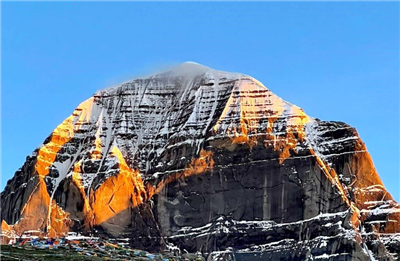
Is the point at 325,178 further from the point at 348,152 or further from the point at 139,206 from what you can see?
the point at 139,206

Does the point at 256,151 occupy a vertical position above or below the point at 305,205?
above

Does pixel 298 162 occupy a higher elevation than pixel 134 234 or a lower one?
higher

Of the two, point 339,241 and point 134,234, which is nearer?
point 339,241

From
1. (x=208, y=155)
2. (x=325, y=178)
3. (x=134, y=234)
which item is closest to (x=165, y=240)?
(x=134, y=234)

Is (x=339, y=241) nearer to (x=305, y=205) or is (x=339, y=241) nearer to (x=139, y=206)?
(x=305, y=205)

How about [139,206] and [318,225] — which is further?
[139,206]

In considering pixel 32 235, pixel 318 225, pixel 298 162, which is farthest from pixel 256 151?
pixel 32 235

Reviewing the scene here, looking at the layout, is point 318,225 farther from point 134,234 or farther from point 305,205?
point 134,234
